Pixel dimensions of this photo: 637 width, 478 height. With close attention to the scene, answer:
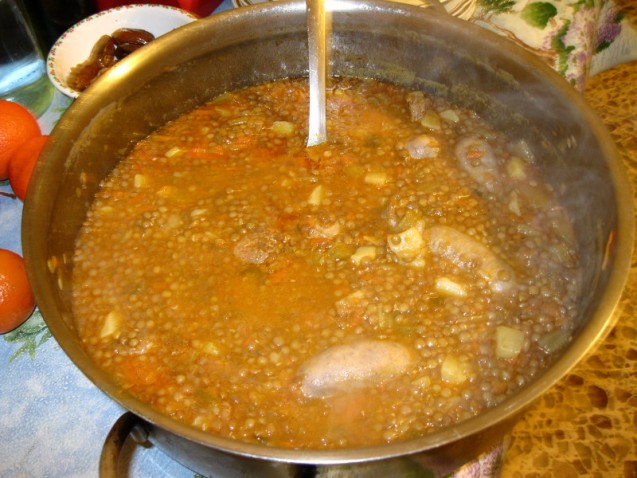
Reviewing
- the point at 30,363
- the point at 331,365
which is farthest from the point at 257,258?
the point at 30,363

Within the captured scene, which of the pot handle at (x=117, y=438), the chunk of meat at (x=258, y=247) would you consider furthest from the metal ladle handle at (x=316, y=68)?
the pot handle at (x=117, y=438)

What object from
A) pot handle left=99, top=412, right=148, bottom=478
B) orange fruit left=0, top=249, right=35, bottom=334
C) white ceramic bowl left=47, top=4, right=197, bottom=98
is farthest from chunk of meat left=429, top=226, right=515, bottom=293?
white ceramic bowl left=47, top=4, right=197, bottom=98

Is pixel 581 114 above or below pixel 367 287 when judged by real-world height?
above

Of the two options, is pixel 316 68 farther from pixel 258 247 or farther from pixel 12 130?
pixel 12 130

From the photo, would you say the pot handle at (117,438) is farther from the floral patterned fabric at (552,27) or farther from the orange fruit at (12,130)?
the floral patterned fabric at (552,27)

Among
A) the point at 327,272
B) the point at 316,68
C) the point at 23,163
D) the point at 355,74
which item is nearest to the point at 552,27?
the point at 355,74

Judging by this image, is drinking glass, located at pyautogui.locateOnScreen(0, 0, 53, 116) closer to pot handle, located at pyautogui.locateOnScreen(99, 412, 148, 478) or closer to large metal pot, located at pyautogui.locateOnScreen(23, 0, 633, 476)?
large metal pot, located at pyautogui.locateOnScreen(23, 0, 633, 476)

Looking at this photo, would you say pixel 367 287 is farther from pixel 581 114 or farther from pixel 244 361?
pixel 581 114
